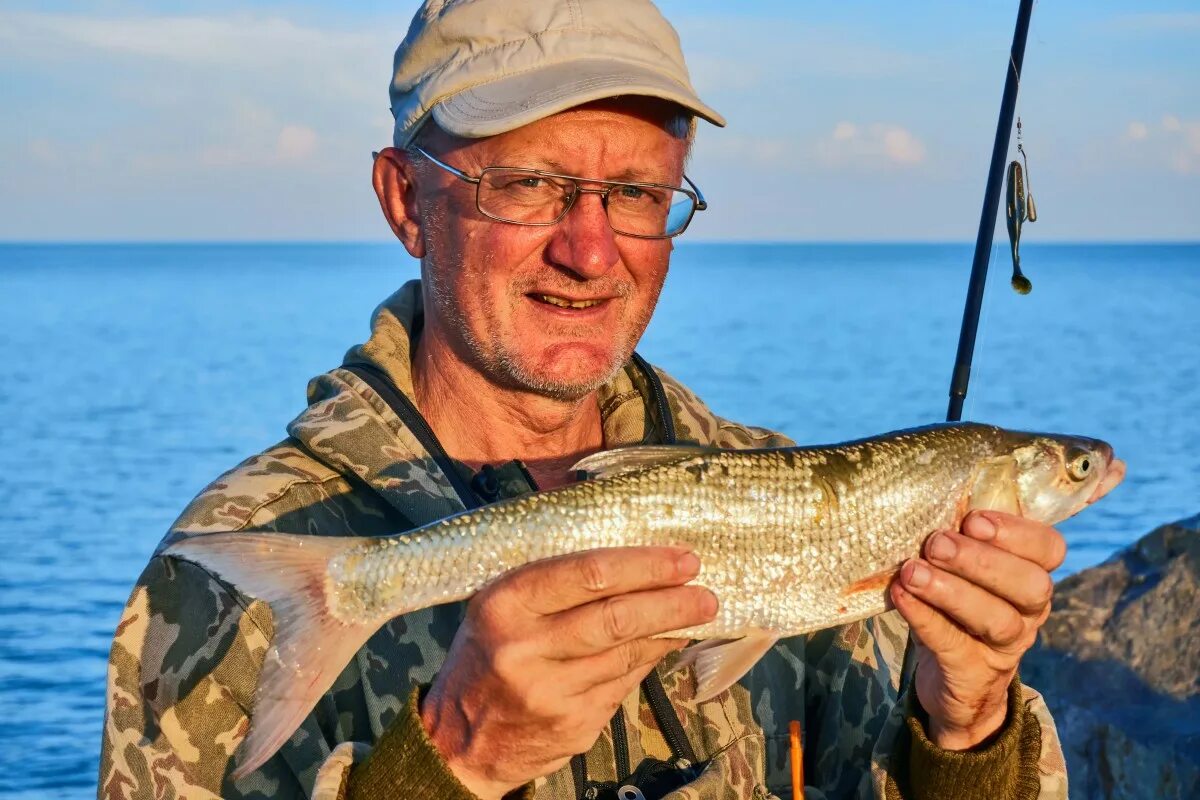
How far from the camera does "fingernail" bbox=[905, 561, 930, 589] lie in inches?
Result: 144

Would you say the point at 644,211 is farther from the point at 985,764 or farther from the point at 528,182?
the point at 985,764

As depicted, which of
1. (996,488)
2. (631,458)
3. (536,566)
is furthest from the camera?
(996,488)

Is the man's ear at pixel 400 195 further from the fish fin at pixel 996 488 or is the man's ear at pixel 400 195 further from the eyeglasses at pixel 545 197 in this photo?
the fish fin at pixel 996 488

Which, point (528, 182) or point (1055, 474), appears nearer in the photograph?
point (1055, 474)

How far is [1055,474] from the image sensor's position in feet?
13.1

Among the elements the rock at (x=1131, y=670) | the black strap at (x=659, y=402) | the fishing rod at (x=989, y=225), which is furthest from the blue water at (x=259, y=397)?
the rock at (x=1131, y=670)

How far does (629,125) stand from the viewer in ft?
15.0

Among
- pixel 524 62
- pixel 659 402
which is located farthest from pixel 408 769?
pixel 524 62

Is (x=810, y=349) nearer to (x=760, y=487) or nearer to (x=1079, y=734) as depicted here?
(x=1079, y=734)

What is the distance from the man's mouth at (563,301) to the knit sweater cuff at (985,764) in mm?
1450

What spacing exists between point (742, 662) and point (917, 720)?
624 millimetres

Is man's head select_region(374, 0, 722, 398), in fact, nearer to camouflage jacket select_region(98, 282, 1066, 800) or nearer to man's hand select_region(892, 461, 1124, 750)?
camouflage jacket select_region(98, 282, 1066, 800)

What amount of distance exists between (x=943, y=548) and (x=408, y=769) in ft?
4.45

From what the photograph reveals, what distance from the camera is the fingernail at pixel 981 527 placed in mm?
3656
